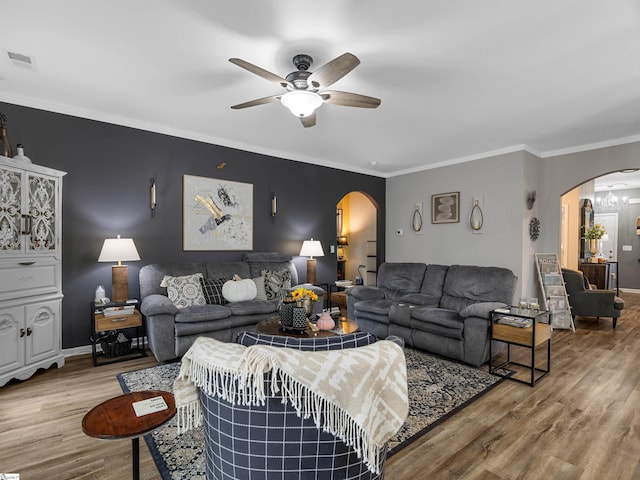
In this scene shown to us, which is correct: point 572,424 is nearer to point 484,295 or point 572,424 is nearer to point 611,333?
point 484,295

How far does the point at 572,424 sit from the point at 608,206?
886 cm

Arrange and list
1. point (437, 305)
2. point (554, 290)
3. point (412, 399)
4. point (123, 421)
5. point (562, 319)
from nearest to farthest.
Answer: point (123, 421)
point (412, 399)
point (437, 305)
point (562, 319)
point (554, 290)

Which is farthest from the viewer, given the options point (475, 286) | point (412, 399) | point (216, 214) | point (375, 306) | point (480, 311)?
point (216, 214)

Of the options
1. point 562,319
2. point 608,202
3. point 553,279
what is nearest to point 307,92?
point 553,279

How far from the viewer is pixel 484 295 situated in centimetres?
408

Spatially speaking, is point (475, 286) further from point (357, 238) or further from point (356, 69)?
point (357, 238)

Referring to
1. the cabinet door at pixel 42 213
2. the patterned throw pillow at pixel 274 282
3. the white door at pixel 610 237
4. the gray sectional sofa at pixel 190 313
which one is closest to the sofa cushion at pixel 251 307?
the gray sectional sofa at pixel 190 313

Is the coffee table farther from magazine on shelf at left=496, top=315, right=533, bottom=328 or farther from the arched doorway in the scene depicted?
the arched doorway

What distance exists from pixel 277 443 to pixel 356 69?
267 centimetres

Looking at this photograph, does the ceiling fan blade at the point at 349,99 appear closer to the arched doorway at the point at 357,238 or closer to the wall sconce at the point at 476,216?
the wall sconce at the point at 476,216

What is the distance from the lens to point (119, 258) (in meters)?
3.59

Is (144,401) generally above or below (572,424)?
above

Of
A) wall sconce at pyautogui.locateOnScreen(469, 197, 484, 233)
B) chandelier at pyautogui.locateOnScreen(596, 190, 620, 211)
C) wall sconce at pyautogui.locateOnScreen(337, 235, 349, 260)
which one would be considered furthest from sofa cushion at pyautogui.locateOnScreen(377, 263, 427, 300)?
chandelier at pyautogui.locateOnScreen(596, 190, 620, 211)

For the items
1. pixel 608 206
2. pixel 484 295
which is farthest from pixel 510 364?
pixel 608 206
